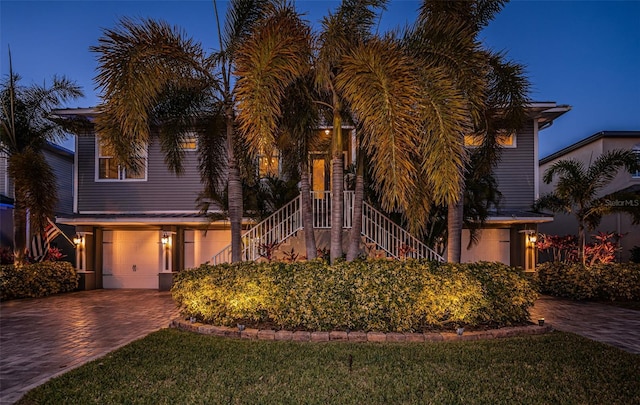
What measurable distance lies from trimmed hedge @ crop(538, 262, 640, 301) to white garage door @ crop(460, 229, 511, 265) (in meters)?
2.48

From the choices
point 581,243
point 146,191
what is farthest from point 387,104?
point 146,191

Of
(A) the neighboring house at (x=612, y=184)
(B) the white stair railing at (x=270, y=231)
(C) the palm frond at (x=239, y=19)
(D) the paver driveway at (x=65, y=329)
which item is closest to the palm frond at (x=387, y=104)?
(C) the palm frond at (x=239, y=19)

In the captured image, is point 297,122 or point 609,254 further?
point 609,254

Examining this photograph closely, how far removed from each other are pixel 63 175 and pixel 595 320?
19.0m

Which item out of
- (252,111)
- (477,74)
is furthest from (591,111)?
(252,111)

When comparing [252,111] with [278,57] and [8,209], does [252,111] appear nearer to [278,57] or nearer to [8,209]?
[278,57]

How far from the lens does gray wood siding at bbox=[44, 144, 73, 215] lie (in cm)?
1703

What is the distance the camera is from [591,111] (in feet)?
137

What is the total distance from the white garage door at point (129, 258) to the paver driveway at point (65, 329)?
1644 mm

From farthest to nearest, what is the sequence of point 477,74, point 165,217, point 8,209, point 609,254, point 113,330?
point 8,209 → point 165,217 → point 609,254 → point 113,330 → point 477,74

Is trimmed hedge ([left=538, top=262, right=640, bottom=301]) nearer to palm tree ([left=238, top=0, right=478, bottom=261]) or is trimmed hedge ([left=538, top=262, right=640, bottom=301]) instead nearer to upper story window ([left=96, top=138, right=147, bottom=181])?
palm tree ([left=238, top=0, right=478, bottom=261])

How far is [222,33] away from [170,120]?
7.67 ft

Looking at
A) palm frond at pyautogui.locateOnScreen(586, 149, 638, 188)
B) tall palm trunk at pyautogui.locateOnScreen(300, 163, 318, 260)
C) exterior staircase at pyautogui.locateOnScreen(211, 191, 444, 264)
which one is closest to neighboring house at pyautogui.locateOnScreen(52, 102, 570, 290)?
palm frond at pyautogui.locateOnScreen(586, 149, 638, 188)

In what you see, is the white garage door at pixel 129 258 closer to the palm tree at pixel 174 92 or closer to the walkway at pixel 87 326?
the walkway at pixel 87 326
